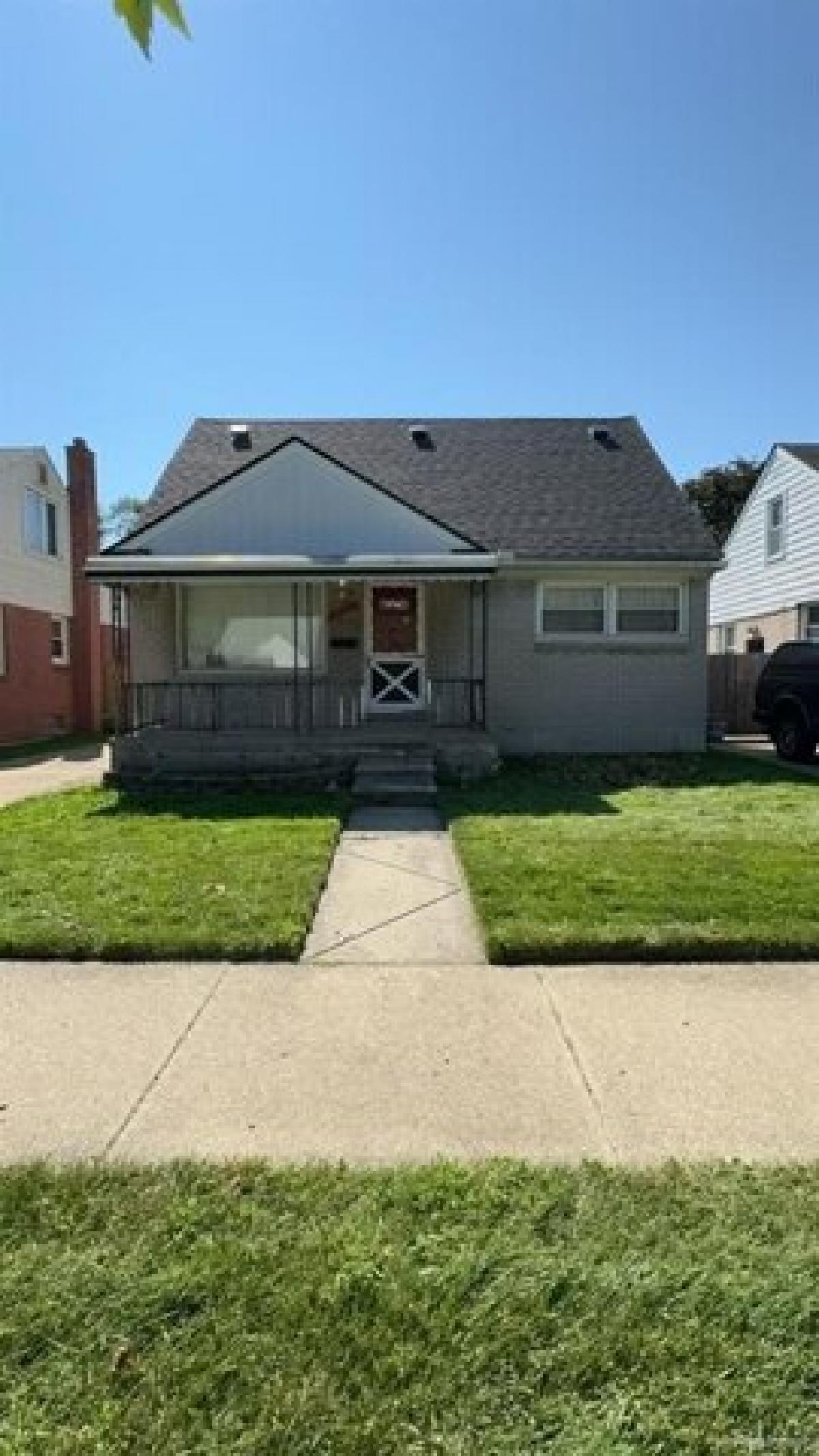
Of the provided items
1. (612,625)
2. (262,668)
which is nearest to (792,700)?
(612,625)

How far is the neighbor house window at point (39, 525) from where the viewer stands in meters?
22.4

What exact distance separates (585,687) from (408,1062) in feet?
39.1

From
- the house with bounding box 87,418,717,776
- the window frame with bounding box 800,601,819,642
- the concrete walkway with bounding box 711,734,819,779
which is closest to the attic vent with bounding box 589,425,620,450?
the house with bounding box 87,418,717,776

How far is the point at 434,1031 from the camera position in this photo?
461 cm

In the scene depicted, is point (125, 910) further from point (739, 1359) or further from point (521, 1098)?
point (739, 1359)

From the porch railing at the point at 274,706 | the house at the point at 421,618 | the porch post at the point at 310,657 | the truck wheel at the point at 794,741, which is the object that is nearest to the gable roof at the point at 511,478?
the house at the point at 421,618

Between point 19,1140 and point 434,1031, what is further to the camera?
point 434,1031

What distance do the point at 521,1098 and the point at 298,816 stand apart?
660 centimetres

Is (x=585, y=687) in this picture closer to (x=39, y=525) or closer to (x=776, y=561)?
(x=776, y=561)

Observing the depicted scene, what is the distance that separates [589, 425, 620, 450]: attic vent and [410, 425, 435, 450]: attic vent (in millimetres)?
3150

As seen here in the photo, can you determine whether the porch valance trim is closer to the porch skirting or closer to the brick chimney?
the porch skirting

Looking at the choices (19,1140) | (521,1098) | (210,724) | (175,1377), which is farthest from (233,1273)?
(210,724)

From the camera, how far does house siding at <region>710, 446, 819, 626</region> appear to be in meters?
21.8

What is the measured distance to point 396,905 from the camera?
6941mm
